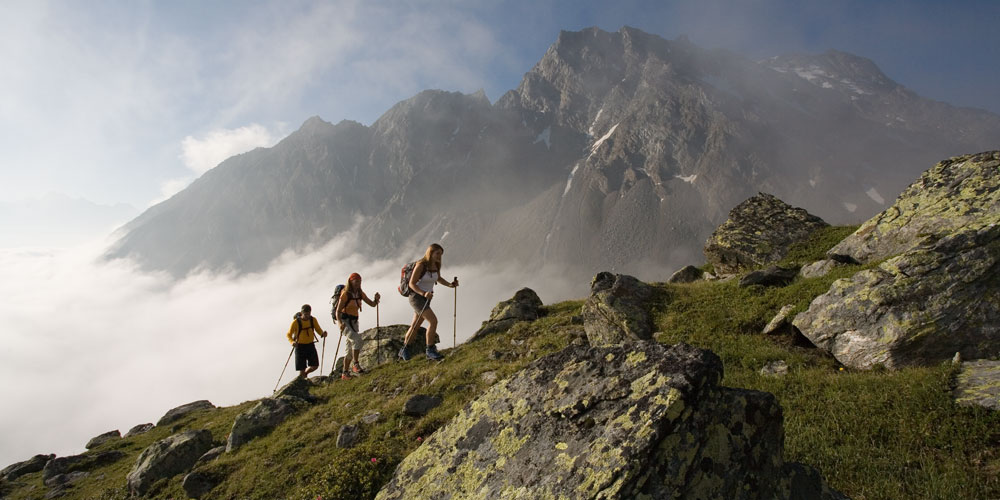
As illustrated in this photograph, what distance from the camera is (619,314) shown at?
595 inches

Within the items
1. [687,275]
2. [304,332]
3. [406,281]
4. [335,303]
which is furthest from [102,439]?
[687,275]

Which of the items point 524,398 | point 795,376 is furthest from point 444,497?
point 795,376

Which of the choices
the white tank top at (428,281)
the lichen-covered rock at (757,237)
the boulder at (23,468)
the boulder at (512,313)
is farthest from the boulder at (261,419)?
the lichen-covered rock at (757,237)

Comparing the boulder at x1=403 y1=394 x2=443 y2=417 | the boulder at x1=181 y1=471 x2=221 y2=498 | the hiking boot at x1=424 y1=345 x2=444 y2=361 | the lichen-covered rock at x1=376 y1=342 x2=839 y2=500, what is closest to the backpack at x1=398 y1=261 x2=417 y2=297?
the hiking boot at x1=424 y1=345 x2=444 y2=361

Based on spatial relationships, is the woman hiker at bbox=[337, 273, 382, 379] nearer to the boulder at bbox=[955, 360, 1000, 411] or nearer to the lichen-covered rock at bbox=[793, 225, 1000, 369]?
the lichen-covered rock at bbox=[793, 225, 1000, 369]

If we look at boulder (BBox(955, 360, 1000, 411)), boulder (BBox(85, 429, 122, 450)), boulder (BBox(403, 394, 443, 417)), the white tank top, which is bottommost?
boulder (BBox(955, 360, 1000, 411))

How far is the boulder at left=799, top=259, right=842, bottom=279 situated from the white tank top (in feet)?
50.5

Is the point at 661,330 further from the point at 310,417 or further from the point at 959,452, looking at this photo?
the point at 310,417

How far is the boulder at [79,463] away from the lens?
69.2 feet

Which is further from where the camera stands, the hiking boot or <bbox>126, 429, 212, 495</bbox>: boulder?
the hiking boot

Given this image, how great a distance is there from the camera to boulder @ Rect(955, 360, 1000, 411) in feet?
22.5

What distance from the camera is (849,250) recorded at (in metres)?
18.1

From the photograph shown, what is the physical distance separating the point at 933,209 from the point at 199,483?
28.4m

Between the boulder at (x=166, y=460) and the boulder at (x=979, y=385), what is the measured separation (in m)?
21.2
